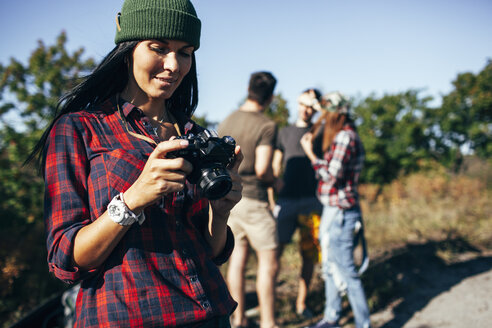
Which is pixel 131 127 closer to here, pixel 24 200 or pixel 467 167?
pixel 24 200

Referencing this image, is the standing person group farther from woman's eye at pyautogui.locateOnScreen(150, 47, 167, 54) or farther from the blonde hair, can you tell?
woman's eye at pyautogui.locateOnScreen(150, 47, 167, 54)

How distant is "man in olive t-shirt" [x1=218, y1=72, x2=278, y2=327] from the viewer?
3.20 meters

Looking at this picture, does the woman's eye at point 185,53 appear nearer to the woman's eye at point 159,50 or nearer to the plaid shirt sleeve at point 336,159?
the woman's eye at point 159,50

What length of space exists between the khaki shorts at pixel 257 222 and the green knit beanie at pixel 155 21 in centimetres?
211

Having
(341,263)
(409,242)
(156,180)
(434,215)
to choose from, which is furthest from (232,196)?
(434,215)

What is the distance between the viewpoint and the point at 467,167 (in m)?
13.4

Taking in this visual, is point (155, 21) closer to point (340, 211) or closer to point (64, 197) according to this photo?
point (64, 197)

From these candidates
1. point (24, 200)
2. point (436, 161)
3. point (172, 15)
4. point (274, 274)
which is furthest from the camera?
point (436, 161)

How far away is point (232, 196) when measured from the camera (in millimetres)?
1369

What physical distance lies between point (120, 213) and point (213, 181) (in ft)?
0.99

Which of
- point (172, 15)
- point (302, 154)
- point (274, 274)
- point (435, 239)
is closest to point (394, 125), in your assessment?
point (435, 239)

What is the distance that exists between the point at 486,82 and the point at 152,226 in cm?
1792

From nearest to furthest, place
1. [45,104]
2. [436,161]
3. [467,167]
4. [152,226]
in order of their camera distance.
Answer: [152,226] → [45,104] → [467,167] → [436,161]

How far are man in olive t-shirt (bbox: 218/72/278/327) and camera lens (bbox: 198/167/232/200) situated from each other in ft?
6.59
